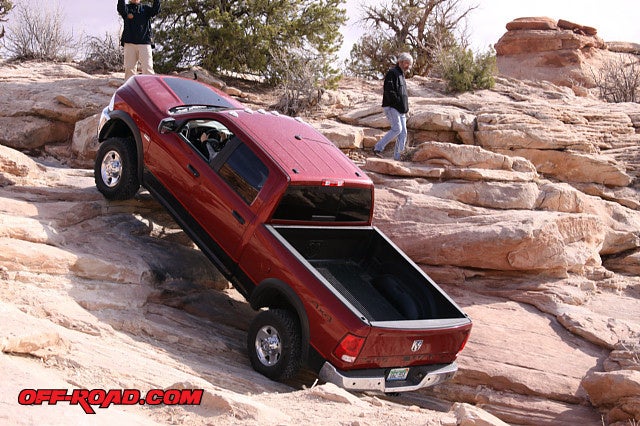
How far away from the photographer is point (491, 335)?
28.8 feet

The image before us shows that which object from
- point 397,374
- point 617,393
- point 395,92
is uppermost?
point 395,92

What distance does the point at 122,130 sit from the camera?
358 inches

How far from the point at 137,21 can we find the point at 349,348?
8.99 m

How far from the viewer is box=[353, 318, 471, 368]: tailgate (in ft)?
20.5

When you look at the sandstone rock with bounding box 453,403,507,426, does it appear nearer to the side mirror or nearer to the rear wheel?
the side mirror

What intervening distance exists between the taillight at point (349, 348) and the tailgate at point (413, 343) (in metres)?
0.05

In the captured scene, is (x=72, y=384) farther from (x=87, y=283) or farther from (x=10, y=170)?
(x=10, y=170)

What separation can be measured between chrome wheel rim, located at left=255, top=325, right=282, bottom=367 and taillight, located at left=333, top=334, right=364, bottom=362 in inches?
27.8

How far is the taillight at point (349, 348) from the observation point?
20.1 feet

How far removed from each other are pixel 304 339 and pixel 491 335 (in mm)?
3256

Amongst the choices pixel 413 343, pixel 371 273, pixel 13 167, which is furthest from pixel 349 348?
pixel 13 167

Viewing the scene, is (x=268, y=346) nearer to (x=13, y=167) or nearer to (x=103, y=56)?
(x=13, y=167)

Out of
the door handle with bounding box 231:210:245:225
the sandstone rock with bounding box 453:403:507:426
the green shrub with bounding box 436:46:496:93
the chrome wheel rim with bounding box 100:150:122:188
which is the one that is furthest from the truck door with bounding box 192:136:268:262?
the green shrub with bounding box 436:46:496:93

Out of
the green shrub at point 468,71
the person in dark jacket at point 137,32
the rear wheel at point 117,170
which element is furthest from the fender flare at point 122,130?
the green shrub at point 468,71
